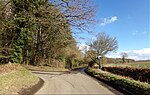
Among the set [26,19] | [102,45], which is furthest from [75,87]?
[102,45]

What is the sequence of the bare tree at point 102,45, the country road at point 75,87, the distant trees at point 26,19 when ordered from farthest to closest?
the bare tree at point 102,45 → the distant trees at point 26,19 → the country road at point 75,87

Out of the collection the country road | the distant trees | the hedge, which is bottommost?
the country road

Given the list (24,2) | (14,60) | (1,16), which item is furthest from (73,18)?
(14,60)

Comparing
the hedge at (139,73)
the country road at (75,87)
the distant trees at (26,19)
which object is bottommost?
the country road at (75,87)

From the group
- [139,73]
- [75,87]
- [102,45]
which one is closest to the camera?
[75,87]

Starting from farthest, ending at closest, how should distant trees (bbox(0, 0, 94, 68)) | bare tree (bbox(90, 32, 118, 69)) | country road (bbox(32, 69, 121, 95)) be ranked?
bare tree (bbox(90, 32, 118, 69)) → distant trees (bbox(0, 0, 94, 68)) → country road (bbox(32, 69, 121, 95))

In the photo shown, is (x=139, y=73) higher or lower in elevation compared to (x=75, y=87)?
higher

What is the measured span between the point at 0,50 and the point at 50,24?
5.85 metres

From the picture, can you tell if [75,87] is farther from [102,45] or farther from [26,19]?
[102,45]

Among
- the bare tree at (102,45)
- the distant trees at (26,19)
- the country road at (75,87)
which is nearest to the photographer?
the country road at (75,87)

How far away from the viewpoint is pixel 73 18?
21.0 meters

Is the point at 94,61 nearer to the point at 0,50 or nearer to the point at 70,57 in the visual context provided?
the point at 70,57

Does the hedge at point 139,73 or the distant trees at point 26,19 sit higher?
the distant trees at point 26,19

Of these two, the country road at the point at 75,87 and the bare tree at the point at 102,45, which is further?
the bare tree at the point at 102,45
